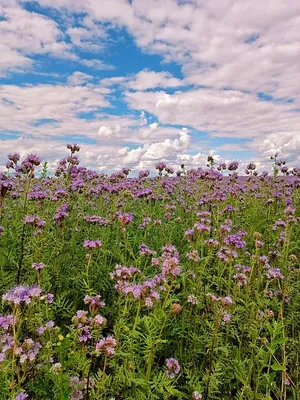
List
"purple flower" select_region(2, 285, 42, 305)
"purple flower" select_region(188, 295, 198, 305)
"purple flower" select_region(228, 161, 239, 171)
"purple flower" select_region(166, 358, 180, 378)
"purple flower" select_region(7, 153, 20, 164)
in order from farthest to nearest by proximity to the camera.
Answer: "purple flower" select_region(228, 161, 239, 171)
"purple flower" select_region(7, 153, 20, 164)
"purple flower" select_region(188, 295, 198, 305)
"purple flower" select_region(166, 358, 180, 378)
"purple flower" select_region(2, 285, 42, 305)

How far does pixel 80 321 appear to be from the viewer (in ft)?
8.21

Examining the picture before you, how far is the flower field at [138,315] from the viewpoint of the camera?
2480 mm

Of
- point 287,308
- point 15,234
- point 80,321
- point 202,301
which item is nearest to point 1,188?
point 15,234

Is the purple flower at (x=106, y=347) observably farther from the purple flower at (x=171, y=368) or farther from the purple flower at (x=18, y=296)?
the purple flower at (x=171, y=368)

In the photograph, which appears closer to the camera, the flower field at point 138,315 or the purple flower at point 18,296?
the purple flower at point 18,296

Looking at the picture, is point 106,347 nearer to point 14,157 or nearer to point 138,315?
point 138,315

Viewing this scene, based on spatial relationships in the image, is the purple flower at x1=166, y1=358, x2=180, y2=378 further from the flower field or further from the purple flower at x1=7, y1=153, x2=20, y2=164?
the purple flower at x1=7, y1=153, x2=20, y2=164

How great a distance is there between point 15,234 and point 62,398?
3141 mm

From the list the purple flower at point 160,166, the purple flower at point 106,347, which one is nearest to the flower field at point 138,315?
the purple flower at point 106,347

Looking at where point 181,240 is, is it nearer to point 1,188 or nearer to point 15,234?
point 15,234

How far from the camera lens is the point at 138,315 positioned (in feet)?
10.2

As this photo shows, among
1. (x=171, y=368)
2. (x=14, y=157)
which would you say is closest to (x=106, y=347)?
(x=171, y=368)

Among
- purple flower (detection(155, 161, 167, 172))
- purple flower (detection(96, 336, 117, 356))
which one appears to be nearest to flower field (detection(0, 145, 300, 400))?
purple flower (detection(96, 336, 117, 356))

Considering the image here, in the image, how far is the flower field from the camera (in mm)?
2480
